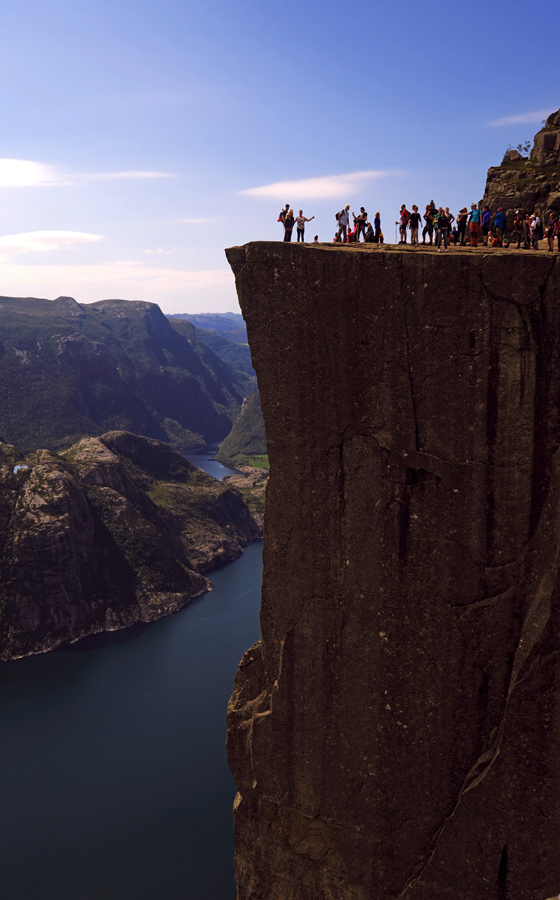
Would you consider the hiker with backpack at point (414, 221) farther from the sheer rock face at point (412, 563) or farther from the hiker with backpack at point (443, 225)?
the sheer rock face at point (412, 563)

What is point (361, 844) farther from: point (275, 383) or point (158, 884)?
point (158, 884)

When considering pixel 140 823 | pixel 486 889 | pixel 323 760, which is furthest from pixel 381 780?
pixel 140 823

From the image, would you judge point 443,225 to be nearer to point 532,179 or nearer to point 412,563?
point 532,179

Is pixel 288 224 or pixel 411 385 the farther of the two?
pixel 288 224

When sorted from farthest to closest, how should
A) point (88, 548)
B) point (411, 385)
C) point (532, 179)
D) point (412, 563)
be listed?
1. point (88, 548)
2. point (532, 179)
3. point (412, 563)
4. point (411, 385)

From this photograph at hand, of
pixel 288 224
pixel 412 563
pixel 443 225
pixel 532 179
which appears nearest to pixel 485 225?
pixel 443 225

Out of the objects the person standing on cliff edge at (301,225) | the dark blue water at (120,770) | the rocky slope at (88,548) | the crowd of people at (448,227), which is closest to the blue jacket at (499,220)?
the crowd of people at (448,227)
